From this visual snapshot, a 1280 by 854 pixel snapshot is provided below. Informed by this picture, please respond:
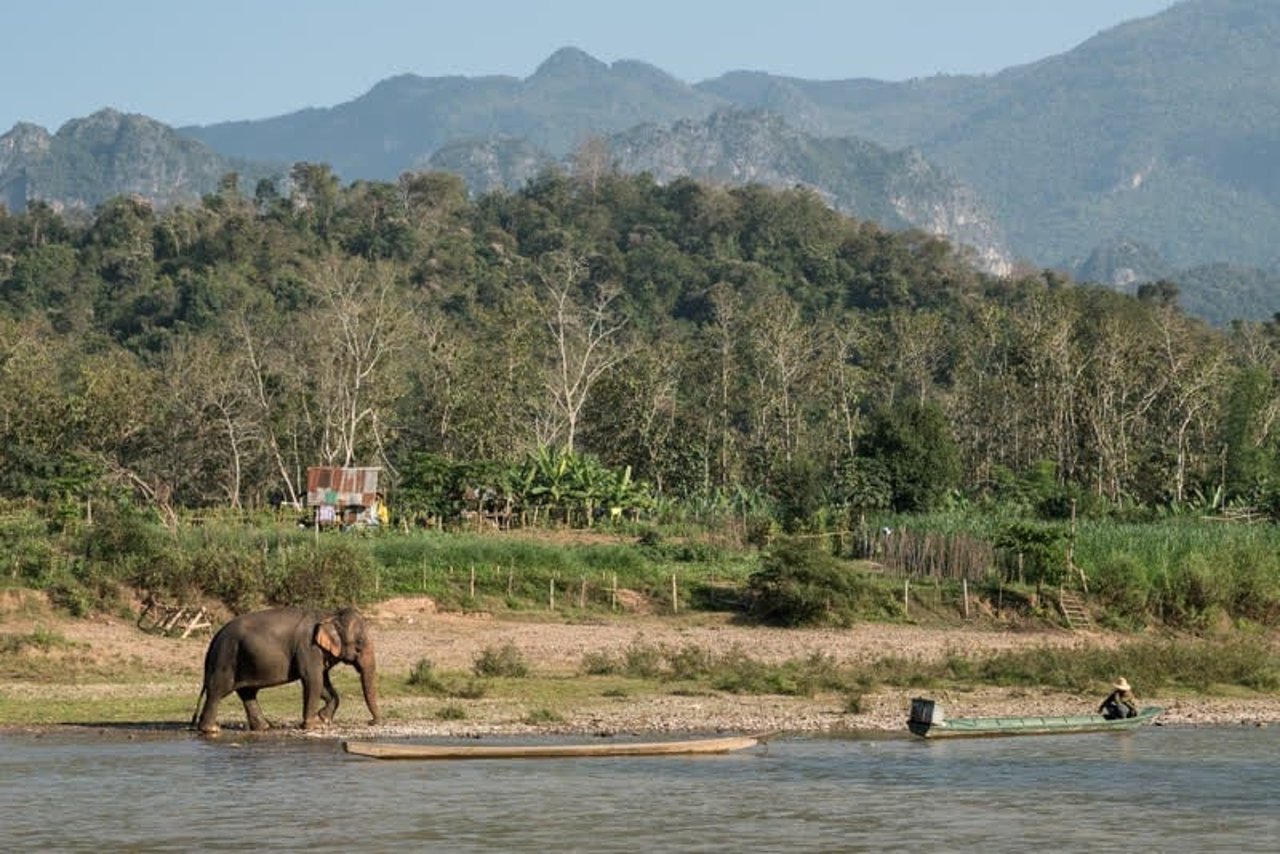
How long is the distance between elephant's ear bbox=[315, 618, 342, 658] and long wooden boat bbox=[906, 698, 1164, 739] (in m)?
8.08

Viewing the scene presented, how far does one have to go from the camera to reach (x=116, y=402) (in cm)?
6819

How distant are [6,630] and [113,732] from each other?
10115mm

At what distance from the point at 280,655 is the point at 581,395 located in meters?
45.6

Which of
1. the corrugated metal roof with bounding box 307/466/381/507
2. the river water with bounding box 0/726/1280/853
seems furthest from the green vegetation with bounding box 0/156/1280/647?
the river water with bounding box 0/726/1280/853

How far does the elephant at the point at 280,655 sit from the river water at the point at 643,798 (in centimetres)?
70

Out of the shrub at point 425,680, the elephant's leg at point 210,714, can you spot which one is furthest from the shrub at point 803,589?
the elephant's leg at point 210,714

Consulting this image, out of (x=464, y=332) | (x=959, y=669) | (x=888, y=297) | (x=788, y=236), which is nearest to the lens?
(x=959, y=669)

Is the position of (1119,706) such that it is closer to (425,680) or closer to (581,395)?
(425,680)

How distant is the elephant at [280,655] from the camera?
27.2 metres

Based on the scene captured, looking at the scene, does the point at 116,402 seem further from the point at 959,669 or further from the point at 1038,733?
the point at 1038,733

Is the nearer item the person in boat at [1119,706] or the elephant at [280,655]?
the elephant at [280,655]

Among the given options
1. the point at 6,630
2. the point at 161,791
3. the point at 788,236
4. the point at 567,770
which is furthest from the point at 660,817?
the point at 788,236

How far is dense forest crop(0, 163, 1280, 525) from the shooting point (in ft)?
207

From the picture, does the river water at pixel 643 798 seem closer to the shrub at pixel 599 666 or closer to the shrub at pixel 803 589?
the shrub at pixel 599 666
